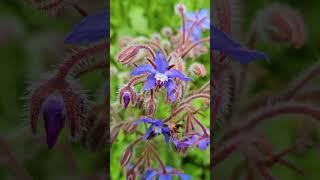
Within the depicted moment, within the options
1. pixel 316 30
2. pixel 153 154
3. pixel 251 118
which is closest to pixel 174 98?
pixel 153 154

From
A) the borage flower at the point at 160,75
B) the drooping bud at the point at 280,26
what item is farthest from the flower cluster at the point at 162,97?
the drooping bud at the point at 280,26

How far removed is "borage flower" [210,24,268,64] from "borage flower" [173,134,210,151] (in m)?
0.13

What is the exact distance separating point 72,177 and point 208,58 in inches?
12.2

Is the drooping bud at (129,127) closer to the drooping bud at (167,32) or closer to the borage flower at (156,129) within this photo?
the borage flower at (156,129)

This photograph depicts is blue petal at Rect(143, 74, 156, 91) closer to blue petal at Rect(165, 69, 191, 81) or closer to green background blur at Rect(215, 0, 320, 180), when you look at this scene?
blue petal at Rect(165, 69, 191, 81)

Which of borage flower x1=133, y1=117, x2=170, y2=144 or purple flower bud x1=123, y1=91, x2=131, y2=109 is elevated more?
purple flower bud x1=123, y1=91, x2=131, y2=109

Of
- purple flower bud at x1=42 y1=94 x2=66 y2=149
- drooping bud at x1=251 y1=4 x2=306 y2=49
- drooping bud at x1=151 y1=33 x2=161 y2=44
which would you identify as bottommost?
purple flower bud at x1=42 y1=94 x2=66 y2=149

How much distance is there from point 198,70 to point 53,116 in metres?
0.22

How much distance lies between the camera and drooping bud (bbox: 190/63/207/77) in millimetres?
891

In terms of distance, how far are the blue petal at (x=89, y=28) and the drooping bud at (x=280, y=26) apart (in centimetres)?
30

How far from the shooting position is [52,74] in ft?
2.93

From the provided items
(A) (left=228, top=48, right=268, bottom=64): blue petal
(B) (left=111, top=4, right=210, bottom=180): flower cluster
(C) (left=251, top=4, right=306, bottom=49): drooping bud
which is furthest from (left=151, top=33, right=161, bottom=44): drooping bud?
(C) (left=251, top=4, right=306, bottom=49): drooping bud

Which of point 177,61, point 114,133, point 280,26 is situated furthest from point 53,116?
point 280,26

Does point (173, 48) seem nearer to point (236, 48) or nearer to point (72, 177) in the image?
point (236, 48)
